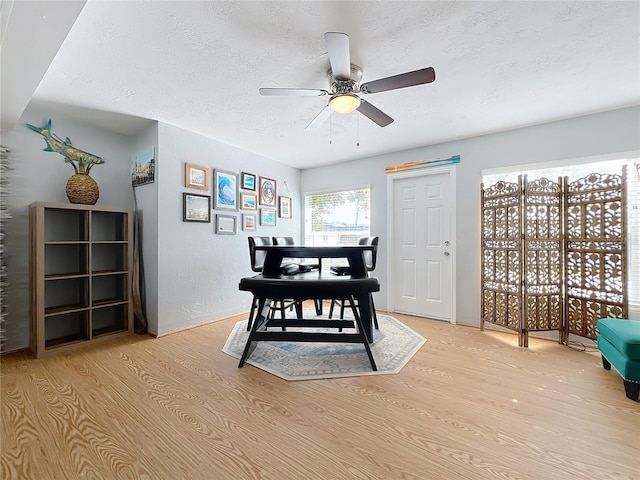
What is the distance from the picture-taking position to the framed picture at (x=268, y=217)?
4367 millimetres

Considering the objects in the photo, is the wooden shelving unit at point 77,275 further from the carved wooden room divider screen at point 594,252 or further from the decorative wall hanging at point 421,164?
Answer: the carved wooden room divider screen at point 594,252

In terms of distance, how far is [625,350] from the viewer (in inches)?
72.7

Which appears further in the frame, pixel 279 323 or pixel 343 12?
pixel 279 323

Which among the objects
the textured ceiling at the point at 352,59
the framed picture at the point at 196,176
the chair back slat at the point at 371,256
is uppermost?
the textured ceiling at the point at 352,59

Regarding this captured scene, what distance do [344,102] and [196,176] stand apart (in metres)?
2.25

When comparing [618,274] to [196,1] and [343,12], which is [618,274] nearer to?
[343,12]

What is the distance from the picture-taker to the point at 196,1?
1496mm

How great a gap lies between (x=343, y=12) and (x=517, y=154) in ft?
9.11

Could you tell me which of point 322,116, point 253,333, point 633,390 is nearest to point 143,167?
point 322,116

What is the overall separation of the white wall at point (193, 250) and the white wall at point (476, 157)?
1955mm

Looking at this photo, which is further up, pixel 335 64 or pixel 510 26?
pixel 510 26

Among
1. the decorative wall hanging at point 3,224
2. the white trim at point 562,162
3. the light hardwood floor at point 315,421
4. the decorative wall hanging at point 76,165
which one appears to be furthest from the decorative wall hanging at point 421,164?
the decorative wall hanging at point 3,224

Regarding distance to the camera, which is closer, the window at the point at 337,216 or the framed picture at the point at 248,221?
the framed picture at the point at 248,221

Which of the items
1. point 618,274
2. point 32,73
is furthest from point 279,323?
point 618,274
